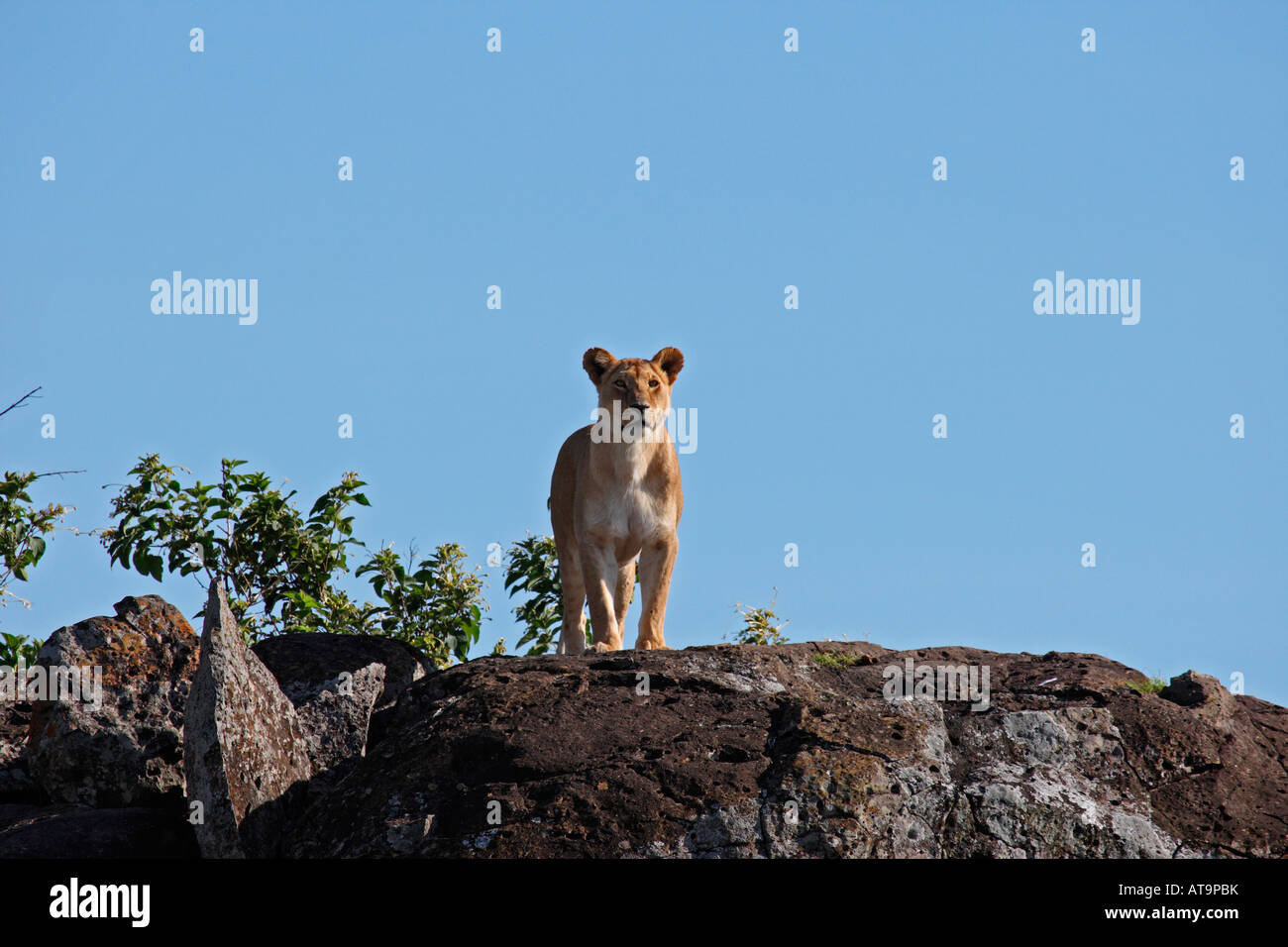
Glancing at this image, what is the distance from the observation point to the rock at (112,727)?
987 centimetres

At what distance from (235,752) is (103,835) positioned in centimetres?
122

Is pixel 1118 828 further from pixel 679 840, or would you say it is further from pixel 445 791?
pixel 445 791

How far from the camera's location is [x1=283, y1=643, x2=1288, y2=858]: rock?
823cm

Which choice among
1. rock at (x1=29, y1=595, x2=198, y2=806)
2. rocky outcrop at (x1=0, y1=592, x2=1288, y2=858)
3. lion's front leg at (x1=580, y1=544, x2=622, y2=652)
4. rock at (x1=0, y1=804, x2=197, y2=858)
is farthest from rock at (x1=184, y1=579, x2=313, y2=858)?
lion's front leg at (x1=580, y1=544, x2=622, y2=652)

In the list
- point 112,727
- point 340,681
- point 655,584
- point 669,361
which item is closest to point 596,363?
point 669,361

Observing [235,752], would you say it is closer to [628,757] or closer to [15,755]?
[628,757]

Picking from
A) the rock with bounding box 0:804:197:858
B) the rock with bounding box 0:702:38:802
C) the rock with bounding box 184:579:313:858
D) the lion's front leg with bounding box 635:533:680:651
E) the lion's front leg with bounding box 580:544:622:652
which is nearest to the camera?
the rock with bounding box 184:579:313:858

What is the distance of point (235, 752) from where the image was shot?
8.83 meters

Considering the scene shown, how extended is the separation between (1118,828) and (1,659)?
9.24 m

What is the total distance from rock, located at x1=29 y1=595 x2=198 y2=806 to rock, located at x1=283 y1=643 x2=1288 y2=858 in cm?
135

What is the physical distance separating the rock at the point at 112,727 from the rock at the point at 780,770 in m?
1.35

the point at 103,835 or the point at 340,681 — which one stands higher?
the point at 340,681

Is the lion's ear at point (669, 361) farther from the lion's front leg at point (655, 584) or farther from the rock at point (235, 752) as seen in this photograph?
the rock at point (235, 752)

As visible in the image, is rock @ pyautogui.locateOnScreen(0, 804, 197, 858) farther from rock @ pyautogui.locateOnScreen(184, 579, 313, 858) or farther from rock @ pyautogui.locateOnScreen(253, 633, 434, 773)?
rock @ pyautogui.locateOnScreen(253, 633, 434, 773)
